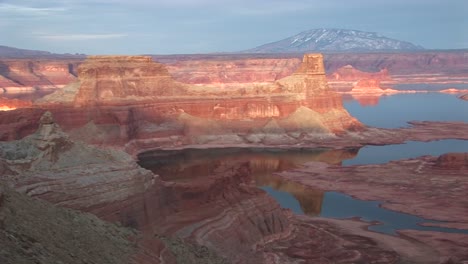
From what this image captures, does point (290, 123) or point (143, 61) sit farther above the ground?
point (143, 61)

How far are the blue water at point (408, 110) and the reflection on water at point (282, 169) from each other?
116 feet

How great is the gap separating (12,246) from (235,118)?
70.1 m

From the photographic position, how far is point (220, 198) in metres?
32.3

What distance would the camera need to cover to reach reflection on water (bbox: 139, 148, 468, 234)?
44.2 m

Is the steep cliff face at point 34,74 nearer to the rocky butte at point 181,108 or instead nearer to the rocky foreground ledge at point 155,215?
the rocky butte at point 181,108

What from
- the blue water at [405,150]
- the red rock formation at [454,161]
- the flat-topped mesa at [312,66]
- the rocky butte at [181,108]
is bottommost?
the blue water at [405,150]

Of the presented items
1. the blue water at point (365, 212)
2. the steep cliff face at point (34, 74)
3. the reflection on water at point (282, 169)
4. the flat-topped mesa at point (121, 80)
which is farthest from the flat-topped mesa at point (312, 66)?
the steep cliff face at point (34, 74)

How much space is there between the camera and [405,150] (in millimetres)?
76750

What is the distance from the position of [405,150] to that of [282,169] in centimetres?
2211

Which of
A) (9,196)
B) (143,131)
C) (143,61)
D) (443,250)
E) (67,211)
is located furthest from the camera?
(143,61)

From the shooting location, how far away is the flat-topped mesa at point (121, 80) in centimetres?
7656

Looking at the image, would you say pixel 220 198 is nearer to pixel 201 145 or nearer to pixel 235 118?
pixel 201 145

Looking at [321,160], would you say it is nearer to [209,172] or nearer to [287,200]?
[209,172]

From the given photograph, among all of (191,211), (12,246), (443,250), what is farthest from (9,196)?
(443,250)
